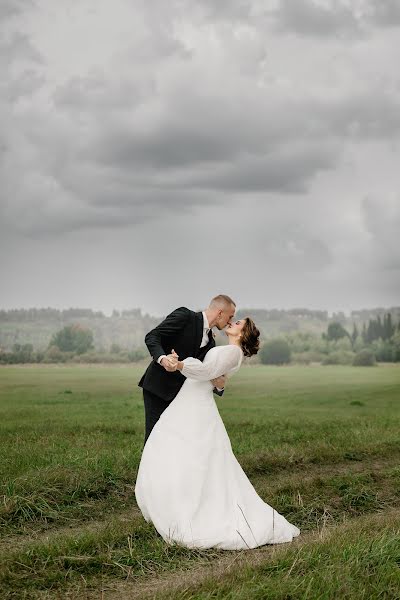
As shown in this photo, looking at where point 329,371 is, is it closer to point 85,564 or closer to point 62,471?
point 62,471

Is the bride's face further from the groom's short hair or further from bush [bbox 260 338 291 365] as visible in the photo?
bush [bbox 260 338 291 365]

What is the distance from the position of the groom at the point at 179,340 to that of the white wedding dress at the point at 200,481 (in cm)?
52

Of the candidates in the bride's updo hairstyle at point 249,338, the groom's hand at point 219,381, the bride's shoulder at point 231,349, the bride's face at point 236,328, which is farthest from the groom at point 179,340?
the bride's shoulder at point 231,349

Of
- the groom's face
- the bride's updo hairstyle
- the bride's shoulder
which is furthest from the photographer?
the groom's face

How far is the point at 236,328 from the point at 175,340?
3.26 ft

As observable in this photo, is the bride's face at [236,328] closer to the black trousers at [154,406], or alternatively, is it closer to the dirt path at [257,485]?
the black trousers at [154,406]

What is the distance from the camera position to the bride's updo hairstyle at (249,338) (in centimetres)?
895

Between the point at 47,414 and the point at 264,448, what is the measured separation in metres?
10.8

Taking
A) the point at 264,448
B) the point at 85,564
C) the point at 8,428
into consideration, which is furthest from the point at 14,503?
the point at 8,428

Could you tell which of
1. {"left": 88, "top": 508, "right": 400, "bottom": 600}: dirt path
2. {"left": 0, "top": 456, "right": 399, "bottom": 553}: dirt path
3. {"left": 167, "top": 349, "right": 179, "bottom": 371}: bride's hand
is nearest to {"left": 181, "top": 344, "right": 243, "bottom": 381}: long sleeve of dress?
{"left": 167, "top": 349, "right": 179, "bottom": 371}: bride's hand

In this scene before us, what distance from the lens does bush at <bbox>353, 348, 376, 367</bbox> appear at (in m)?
57.7

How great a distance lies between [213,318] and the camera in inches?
368

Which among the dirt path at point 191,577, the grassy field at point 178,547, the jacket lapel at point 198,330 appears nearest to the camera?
the dirt path at point 191,577

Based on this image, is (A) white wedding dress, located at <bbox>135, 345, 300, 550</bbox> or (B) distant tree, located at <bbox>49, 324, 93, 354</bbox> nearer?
(A) white wedding dress, located at <bbox>135, 345, 300, 550</bbox>
